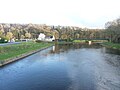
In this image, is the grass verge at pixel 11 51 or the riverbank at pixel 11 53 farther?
the grass verge at pixel 11 51

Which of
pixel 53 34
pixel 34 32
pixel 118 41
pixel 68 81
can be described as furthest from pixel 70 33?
pixel 68 81

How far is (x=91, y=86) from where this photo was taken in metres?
17.3

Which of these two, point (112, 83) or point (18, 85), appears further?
point (112, 83)

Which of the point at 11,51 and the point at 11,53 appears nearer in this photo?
the point at 11,53

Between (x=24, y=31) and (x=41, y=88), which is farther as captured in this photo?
(x=24, y=31)

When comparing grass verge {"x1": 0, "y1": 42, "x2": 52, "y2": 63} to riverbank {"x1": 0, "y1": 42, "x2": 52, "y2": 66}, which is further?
grass verge {"x1": 0, "y1": 42, "x2": 52, "y2": 63}

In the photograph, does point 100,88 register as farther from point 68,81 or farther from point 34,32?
point 34,32

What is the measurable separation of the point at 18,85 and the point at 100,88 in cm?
640

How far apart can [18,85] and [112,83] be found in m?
7.80

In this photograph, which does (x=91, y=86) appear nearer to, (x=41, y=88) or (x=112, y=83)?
(x=112, y=83)

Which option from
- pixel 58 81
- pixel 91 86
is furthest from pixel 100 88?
pixel 58 81

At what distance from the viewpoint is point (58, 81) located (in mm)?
19078

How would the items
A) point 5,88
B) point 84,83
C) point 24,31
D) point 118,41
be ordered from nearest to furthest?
point 5,88 < point 84,83 < point 118,41 < point 24,31

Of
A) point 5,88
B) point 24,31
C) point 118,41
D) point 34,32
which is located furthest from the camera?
point 34,32
